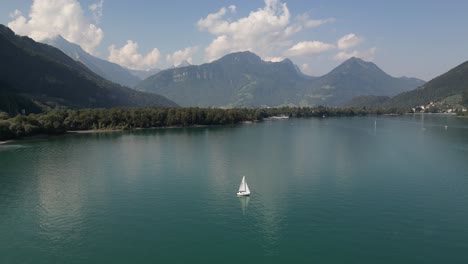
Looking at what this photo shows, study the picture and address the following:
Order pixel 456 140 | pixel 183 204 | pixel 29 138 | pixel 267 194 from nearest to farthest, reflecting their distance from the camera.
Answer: pixel 183 204 → pixel 267 194 → pixel 456 140 → pixel 29 138

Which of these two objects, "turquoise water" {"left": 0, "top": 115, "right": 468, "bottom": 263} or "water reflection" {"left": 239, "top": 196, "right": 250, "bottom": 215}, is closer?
"turquoise water" {"left": 0, "top": 115, "right": 468, "bottom": 263}

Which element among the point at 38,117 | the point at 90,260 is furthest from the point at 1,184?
the point at 38,117

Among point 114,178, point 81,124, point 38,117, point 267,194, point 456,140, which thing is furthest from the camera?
point 81,124

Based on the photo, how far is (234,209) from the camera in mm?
56906

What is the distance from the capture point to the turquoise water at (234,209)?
4291cm

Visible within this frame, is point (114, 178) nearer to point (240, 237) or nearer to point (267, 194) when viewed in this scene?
point (267, 194)

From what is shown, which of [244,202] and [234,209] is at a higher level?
[244,202]

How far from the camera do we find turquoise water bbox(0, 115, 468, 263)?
42.9 meters

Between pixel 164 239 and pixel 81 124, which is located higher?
pixel 81 124

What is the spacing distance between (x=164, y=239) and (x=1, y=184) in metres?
47.7

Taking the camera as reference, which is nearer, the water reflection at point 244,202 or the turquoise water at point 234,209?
the turquoise water at point 234,209

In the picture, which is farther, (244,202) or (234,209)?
(244,202)

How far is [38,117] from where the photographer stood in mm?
179625

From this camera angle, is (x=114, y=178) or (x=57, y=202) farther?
(x=114, y=178)
